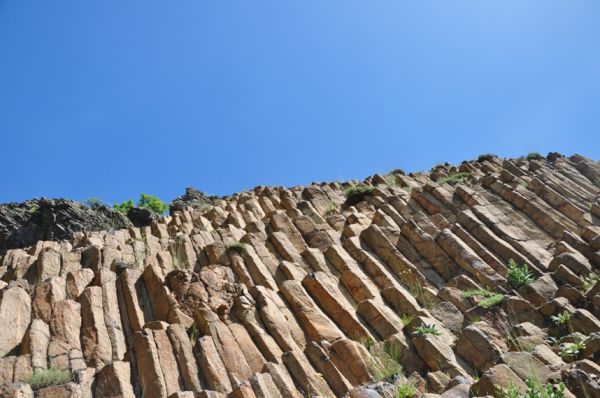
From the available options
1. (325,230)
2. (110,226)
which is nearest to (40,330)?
(325,230)

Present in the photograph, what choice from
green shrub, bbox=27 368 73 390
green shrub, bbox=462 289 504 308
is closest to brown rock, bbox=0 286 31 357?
green shrub, bbox=27 368 73 390

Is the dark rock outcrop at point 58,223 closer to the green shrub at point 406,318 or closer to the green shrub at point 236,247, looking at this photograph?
the green shrub at point 236,247

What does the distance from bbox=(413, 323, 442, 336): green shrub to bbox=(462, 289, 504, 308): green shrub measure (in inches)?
57.3

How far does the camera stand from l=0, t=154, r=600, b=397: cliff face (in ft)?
30.9

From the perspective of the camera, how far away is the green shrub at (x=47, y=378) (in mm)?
9195

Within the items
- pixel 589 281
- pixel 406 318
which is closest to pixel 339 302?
pixel 406 318

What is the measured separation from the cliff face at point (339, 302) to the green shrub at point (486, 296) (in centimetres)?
5

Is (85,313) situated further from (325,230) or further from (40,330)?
(325,230)

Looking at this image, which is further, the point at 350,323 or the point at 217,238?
the point at 217,238

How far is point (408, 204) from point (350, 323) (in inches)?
303

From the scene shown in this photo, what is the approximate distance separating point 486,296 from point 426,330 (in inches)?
89.3

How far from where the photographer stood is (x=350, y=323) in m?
11.4

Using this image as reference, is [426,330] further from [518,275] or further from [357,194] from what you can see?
[357,194]

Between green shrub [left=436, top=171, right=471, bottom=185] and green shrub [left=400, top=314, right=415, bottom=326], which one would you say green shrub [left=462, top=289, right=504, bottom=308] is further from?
green shrub [left=436, top=171, right=471, bottom=185]
